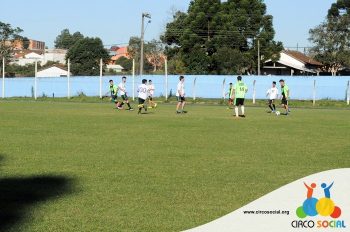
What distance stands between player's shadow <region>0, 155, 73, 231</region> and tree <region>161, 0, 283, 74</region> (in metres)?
65.3

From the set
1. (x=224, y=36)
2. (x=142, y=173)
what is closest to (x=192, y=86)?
(x=224, y=36)

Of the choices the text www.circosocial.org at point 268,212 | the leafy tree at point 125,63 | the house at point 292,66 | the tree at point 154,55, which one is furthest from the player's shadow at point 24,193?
the leafy tree at point 125,63

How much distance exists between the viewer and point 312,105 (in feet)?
155

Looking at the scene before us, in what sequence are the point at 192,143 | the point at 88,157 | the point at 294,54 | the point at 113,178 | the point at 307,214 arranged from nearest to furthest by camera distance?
the point at 307,214 < the point at 113,178 < the point at 88,157 < the point at 192,143 < the point at 294,54

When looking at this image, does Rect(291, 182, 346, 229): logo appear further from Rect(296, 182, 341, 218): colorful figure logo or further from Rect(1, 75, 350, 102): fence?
Rect(1, 75, 350, 102): fence

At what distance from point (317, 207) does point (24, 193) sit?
5.27 meters

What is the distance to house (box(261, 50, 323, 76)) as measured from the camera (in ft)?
294

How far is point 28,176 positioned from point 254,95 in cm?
4097

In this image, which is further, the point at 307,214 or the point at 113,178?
the point at 113,178

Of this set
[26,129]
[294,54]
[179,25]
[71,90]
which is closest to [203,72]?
[179,25]

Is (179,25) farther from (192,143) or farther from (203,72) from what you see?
(192,143)

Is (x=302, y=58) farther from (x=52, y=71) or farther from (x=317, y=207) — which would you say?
(x=317, y=207)

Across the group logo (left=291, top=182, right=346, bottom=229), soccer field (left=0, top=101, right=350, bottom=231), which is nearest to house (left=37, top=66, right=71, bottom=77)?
soccer field (left=0, top=101, right=350, bottom=231)

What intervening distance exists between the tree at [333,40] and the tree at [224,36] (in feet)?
16.4
